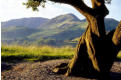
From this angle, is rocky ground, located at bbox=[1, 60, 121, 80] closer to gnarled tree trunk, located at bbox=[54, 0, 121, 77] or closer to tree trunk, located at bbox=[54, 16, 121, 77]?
tree trunk, located at bbox=[54, 16, 121, 77]

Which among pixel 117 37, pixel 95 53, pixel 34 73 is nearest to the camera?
pixel 117 37

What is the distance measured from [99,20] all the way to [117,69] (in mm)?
4266

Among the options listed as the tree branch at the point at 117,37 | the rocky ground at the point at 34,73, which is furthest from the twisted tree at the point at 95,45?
the rocky ground at the point at 34,73

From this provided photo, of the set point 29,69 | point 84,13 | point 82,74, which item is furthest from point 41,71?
point 84,13

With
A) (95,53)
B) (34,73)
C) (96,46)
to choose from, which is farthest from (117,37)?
(34,73)

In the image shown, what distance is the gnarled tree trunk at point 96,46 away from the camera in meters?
11.1

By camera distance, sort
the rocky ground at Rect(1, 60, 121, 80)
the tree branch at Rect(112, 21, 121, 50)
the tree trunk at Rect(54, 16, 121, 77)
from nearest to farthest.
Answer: the tree branch at Rect(112, 21, 121, 50)
the tree trunk at Rect(54, 16, 121, 77)
the rocky ground at Rect(1, 60, 121, 80)

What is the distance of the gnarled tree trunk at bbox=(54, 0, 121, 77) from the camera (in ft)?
36.6

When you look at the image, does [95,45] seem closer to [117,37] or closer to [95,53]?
[95,53]

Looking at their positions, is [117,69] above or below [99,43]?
below

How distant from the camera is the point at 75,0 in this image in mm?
11320

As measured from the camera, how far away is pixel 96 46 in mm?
11211

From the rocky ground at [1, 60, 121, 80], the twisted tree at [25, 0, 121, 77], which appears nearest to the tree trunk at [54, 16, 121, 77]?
the twisted tree at [25, 0, 121, 77]

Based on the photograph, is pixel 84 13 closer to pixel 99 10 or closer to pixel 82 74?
pixel 99 10
